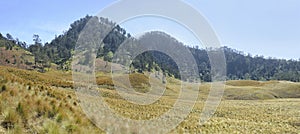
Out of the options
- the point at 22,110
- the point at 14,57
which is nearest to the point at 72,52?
the point at 14,57

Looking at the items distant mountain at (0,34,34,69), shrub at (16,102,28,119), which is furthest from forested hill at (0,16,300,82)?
shrub at (16,102,28,119)

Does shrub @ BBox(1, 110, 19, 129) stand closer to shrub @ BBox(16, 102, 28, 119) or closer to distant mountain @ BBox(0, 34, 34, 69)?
shrub @ BBox(16, 102, 28, 119)

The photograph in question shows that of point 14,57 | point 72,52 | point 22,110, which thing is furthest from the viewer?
point 72,52

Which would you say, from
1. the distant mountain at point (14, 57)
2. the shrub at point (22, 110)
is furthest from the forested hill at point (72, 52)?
the shrub at point (22, 110)

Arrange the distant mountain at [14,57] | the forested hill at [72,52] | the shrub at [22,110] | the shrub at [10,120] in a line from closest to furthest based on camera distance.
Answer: the shrub at [10,120] → the shrub at [22,110] → the distant mountain at [14,57] → the forested hill at [72,52]

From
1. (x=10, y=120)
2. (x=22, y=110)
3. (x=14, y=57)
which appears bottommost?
(x=10, y=120)

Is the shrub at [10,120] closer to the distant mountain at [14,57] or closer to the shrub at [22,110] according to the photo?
the shrub at [22,110]

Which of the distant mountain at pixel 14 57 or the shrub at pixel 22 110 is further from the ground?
the distant mountain at pixel 14 57

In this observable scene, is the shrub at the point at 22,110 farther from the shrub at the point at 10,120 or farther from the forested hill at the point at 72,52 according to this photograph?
the forested hill at the point at 72,52

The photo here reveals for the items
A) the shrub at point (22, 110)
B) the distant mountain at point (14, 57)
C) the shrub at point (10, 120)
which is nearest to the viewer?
the shrub at point (10, 120)

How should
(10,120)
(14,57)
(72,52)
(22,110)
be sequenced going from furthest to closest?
(72,52) → (14,57) → (22,110) → (10,120)

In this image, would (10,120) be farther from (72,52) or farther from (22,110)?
(72,52)

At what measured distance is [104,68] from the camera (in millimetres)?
114562

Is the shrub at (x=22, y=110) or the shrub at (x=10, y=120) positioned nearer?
the shrub at (x=10, y=120)
